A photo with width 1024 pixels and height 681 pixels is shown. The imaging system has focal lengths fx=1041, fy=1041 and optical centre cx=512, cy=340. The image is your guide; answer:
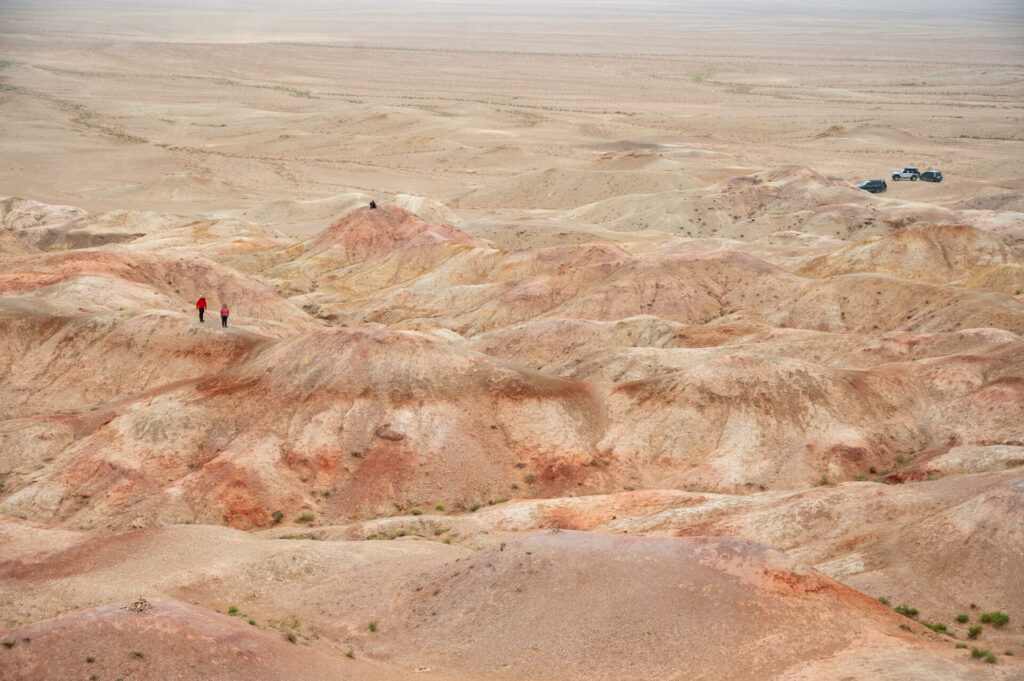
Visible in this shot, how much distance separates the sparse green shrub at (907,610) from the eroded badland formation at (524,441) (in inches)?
15.3

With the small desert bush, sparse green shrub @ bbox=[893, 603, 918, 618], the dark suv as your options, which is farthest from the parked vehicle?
the small desert bush

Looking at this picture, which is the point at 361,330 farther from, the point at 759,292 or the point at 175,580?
the point at 759,292

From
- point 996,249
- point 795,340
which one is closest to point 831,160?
point 996,249

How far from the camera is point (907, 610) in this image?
2394cm

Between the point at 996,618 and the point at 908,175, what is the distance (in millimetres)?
82123

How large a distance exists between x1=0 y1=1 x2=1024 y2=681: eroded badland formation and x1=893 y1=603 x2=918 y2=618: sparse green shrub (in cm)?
39

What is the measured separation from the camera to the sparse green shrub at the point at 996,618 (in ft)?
75.9

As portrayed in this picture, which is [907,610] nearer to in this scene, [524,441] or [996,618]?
[996,618]

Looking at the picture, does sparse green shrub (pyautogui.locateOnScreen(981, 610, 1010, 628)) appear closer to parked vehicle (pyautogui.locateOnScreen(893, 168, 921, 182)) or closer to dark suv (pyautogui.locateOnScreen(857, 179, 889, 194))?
dark suv (pyautogui.locateOnScreen(857, 179, 889, 194))

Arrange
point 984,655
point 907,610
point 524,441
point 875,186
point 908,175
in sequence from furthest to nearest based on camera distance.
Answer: point 908,175 → point 875,186 → point 524,441 → point 907,610 → point 984,655

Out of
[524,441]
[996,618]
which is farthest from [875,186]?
[996,618]

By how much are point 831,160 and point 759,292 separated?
63183mm

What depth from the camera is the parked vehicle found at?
9766cm

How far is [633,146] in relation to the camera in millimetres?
121625
